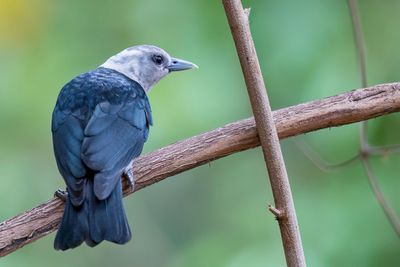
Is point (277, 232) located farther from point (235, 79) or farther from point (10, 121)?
point (10, 121)

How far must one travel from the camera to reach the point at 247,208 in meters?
5.62

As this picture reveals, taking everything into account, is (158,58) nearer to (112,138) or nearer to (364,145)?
(112,138)

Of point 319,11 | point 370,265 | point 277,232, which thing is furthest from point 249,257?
point 319,11

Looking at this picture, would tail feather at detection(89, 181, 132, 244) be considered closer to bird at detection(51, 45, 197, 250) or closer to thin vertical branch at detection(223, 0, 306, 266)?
bird at detection(51, 45, 197, 250)

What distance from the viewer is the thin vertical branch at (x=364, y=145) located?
174 inches

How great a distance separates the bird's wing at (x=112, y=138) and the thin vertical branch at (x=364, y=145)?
1.17 m

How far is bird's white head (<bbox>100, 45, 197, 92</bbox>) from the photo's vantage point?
5.30 m

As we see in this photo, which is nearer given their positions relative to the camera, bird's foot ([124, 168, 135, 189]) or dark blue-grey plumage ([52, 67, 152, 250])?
dark blue-grey plumage ([52, 67, 152, 250])

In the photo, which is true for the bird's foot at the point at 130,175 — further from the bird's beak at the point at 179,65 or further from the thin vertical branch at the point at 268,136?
the bird's beak at the point at 179,65

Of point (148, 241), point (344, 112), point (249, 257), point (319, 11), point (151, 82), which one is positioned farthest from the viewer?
point (148, 241)

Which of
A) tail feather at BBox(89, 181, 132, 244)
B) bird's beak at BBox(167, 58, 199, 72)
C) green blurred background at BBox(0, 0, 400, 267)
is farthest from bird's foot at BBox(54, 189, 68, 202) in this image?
bird's beak at BBox(167, 58, 199, 72)

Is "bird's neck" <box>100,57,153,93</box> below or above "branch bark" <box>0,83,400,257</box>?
above

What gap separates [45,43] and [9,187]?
97cm

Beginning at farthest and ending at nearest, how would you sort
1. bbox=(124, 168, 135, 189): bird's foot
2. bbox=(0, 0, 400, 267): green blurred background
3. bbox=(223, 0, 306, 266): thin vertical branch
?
bbox=(0, 0, 400, 267): green blurred background → bbox=(124, 168, 135, 189): bird's foot → bbox=(223, 0, 306, 266): thin vertical branch
